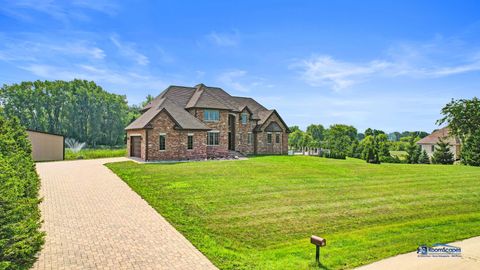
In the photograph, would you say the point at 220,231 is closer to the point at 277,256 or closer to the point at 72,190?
the point at 277,256

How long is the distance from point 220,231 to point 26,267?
5.15m

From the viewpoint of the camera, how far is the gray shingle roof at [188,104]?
1166 inches

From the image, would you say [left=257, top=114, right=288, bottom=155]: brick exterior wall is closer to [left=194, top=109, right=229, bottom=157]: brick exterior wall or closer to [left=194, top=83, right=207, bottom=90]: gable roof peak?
[left=194, top=109, right=229, bottom=157]: brick exterior wall

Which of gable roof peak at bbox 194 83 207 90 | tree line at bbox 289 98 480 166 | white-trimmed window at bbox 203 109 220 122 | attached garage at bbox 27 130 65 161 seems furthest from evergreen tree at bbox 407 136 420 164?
attached garage at bbox 27 130 65 161

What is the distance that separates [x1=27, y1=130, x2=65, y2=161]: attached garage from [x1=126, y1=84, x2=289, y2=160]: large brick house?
7542 millimetres

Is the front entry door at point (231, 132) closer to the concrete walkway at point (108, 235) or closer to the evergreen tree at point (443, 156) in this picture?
the concrete walkway at point (108, 235)

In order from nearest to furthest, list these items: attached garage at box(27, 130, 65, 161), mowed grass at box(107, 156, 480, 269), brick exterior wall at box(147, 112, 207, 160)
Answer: mowed grass at box(107, 156, 480, 269) → brick exterior wall at box(147, 112, 207, 160) → attached garage at box(27, 130, 65, 161)

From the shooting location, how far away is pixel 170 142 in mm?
28125

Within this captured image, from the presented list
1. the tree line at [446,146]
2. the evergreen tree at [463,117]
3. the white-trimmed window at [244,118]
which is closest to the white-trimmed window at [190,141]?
the white-trimmed window at [244,118]

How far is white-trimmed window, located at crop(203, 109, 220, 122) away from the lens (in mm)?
32872

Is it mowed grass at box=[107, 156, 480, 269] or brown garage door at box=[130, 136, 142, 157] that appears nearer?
mowed grass at box=[107, 156, 480, 269]

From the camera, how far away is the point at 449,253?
8055 mm

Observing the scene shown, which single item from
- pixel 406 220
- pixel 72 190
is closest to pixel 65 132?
pixel 72 190

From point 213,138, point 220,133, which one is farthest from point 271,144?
point 213,138
